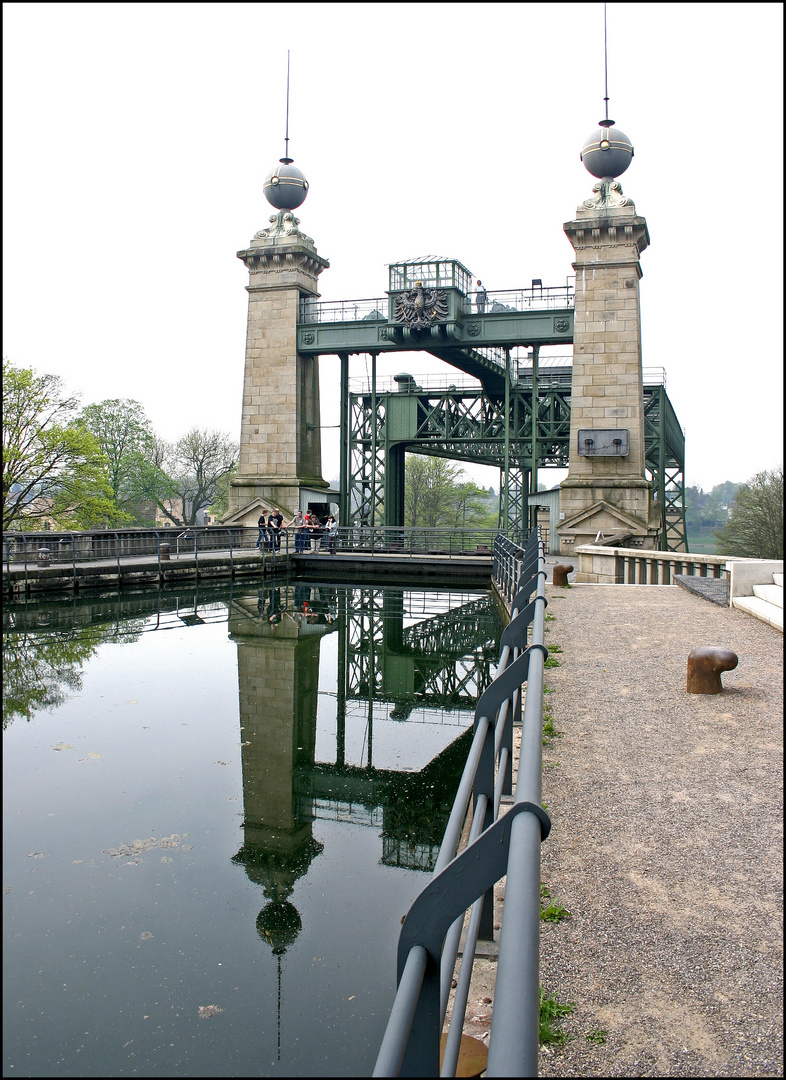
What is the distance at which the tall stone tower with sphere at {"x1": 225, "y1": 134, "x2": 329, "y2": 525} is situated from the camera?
29047mm

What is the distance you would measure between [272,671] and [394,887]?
6.87 m

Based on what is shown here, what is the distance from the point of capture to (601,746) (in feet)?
16.8

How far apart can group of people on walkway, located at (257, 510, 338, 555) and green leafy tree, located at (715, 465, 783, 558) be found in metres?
23.4

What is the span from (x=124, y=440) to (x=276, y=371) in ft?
71.2

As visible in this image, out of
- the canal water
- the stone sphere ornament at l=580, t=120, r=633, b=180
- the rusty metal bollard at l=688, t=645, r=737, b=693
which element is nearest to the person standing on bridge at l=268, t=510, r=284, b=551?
the canal water

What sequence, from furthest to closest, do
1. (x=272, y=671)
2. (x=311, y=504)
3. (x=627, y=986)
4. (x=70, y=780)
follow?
1. (x=311, y=504)
2. (x=272, y=671)
3. (x=70, y=780)
4. (x=627, y=986)

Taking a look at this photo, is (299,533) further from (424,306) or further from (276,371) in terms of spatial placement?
(424,306)

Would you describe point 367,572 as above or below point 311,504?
below

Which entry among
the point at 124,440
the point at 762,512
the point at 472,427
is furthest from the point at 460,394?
the point at 762,512

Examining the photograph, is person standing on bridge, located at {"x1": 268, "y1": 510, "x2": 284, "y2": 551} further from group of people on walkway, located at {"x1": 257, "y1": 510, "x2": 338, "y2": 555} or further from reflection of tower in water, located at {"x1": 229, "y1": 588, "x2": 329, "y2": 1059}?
reflection of tower in water, located at {"x1": 229, "y1": 588, "x2": 329, "y2": 1059}

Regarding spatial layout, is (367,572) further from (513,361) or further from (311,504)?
(513,361)

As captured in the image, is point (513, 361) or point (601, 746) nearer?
point (601, 746)

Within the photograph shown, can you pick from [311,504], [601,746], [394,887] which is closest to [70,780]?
[394,887]

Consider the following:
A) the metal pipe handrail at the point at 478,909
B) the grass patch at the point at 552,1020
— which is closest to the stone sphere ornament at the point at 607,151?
the metal pipe handrail at the point at 478,909
